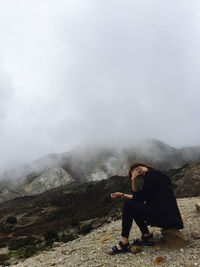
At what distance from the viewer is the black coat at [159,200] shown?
6.56 m

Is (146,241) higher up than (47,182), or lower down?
lower down

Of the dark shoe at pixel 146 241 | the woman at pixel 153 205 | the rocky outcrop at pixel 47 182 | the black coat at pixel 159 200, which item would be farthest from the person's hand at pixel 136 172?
the rocky outcrop at pixel 47 182

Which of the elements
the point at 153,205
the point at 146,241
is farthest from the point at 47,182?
the point at 153,205

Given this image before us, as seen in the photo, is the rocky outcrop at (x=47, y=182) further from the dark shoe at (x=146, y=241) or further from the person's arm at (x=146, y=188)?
the person's arm at (x=146, y=188)

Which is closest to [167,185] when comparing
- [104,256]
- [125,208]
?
[125,208]

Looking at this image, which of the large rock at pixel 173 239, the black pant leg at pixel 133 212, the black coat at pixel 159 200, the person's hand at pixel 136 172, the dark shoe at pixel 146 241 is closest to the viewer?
the black coat at pixel 159 200

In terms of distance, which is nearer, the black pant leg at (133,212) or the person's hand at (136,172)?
the black pant leg at (133,212)

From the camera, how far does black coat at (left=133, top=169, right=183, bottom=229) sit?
656cm

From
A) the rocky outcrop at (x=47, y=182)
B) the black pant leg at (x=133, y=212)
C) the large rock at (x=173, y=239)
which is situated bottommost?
the large rock at (x=173, y=239)

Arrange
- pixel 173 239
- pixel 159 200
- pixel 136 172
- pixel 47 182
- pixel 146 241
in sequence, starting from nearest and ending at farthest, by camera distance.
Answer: pixel 159 200
pixel 173 239
pixel 136 172
pixel 146 241
pixel 47 182

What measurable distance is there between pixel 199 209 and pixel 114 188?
69720 millimetres

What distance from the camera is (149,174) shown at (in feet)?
22.5

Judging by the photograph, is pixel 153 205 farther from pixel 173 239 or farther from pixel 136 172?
pixel 173 239

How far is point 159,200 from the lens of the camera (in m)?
6.65
